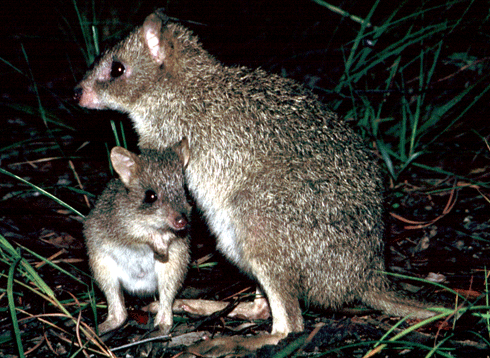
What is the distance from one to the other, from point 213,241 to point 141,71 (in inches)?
69.4

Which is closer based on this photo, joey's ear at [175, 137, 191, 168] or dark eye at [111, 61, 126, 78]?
joey's ear at [175, 137, 191, 168]

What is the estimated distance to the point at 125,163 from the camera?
11.0 feet

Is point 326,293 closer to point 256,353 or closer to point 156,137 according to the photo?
point 256,353

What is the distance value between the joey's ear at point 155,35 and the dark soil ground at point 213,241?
80cm

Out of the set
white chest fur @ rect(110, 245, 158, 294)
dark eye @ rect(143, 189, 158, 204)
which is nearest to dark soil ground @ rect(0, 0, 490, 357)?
white chest fur @ rect(110, 245, 158, 294)

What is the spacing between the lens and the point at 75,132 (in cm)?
541

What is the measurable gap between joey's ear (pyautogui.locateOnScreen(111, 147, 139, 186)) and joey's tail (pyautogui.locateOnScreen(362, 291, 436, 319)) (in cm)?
194

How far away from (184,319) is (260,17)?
6523 millimetres

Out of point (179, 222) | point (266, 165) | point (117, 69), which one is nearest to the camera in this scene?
point (179, 222)

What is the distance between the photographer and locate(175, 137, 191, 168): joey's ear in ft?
11.7

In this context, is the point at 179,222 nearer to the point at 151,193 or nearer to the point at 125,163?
the point at 151,193

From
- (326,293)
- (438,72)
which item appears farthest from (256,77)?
(438,72)

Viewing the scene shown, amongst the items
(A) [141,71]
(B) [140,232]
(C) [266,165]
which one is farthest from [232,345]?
(A) [141,71]

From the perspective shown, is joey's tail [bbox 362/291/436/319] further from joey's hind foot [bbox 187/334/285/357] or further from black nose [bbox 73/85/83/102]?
black nose [bbox 73/85/83/102]
